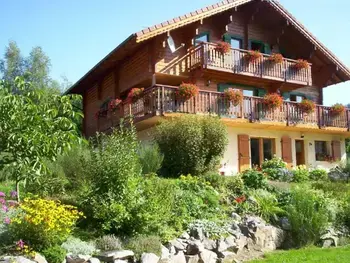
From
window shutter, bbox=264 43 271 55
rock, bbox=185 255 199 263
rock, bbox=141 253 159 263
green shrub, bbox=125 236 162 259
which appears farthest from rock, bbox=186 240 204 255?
window shutter, bbox=264 43 271 55

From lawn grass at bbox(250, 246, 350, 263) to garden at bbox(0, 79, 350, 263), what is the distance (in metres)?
0.07

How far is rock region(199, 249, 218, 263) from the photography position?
830 centimetres

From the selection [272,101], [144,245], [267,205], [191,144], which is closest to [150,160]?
A: [191,144]

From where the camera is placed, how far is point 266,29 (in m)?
23.0

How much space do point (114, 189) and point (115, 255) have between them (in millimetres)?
1567

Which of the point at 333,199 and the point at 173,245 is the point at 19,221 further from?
the point at 333,199

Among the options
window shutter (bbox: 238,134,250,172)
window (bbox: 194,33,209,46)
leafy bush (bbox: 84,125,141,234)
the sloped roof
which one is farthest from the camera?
window (bbox: 194,33,209,46)

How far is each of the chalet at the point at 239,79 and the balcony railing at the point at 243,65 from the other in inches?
1.6

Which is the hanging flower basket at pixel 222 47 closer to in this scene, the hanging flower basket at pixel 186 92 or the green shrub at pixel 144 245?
the hanging flower basket at pixel 186 92

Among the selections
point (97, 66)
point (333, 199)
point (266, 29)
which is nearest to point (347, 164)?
point (333, 199)

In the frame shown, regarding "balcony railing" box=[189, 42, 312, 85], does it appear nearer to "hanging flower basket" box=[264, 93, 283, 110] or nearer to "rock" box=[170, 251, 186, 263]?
"hanging flower basket" box=[264, 93, 283, 110]

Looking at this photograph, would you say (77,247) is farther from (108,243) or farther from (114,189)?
(114,189)

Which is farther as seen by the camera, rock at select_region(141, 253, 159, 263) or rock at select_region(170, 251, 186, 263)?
rock at select_region(170, 251, 186, 263)

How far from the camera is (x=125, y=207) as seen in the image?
8.25 m
